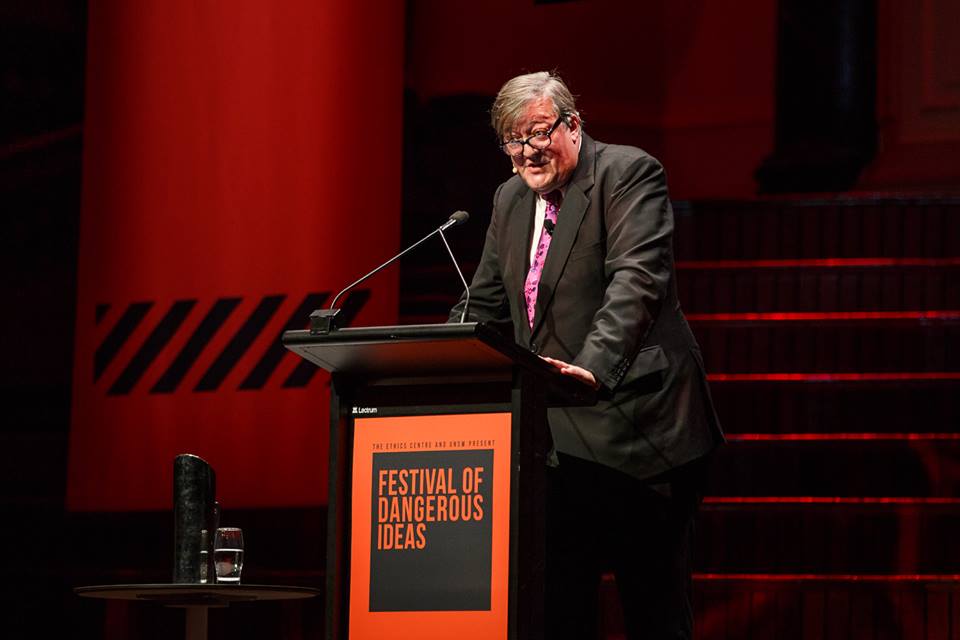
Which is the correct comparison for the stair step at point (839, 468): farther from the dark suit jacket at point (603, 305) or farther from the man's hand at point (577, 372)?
the man's hand at point (577, 372)

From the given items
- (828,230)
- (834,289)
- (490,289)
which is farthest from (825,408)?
(490,289)

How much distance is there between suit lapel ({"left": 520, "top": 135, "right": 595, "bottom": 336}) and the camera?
2539 millimetres

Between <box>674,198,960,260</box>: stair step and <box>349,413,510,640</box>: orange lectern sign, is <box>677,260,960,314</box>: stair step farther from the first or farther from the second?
<box>349,413,510,640</box>: orange lectern sign

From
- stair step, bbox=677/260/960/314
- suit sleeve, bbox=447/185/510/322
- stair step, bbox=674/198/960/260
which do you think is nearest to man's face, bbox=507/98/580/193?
suit sleeve, bbox=447/185/510/322

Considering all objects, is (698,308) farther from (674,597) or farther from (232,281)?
(674,597)

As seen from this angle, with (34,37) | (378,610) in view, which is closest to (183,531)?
(378,610)

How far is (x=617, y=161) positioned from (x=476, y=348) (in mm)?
584

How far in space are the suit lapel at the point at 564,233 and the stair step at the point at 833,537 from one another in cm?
149

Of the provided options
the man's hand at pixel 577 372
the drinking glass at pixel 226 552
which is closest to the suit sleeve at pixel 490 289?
the man's hand at pixel 577 372

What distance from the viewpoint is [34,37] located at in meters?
5.90

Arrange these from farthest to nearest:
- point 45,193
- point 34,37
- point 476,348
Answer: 1. point 34,37
2. point 45,193
3. point 476,348

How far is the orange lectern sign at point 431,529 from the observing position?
7.13ft

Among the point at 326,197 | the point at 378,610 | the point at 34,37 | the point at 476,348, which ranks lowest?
the point at 378,610

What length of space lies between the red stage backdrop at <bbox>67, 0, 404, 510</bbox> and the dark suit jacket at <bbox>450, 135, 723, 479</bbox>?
64.8 inches
